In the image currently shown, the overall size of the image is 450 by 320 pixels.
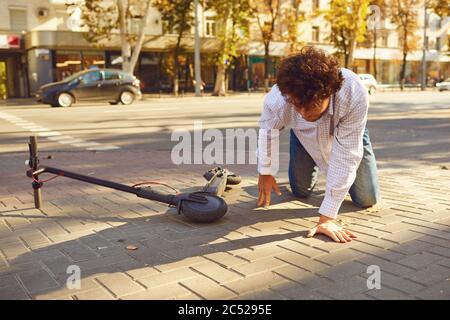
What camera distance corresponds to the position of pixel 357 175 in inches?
158

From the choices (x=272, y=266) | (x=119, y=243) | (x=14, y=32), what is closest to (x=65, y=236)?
(x=119, y=243)

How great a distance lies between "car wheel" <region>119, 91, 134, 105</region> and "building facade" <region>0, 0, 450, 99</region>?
368 inches

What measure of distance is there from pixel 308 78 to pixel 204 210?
146 cm

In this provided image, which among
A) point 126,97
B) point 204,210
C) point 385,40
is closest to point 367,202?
point 204,210

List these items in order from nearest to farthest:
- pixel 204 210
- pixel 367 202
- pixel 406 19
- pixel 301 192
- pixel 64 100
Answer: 1. pixel 204 210
2. pixel 367 202
3. pixel 301 192
4. pixel 64 100
5. pixel 406 19

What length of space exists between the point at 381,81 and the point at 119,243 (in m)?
53.5

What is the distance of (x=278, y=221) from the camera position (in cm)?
386

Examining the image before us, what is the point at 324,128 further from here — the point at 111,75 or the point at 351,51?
the point at 351,51

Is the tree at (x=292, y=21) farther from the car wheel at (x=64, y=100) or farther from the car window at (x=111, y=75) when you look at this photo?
the car wheel at (x=64, y=100)

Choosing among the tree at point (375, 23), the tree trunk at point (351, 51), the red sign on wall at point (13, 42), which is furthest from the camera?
the tree at point (375, 23)

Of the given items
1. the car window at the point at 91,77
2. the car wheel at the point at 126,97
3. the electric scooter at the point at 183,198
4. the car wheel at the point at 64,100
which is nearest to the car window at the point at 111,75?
the car window at the point at 91,77

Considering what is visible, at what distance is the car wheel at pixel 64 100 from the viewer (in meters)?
19.9

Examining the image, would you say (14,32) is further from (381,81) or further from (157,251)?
(381,81)

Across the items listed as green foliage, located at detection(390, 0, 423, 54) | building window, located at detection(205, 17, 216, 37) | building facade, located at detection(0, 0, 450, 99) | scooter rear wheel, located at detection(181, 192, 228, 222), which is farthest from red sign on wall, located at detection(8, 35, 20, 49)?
green foliage, located at detection(390, 0, 423, 54)
